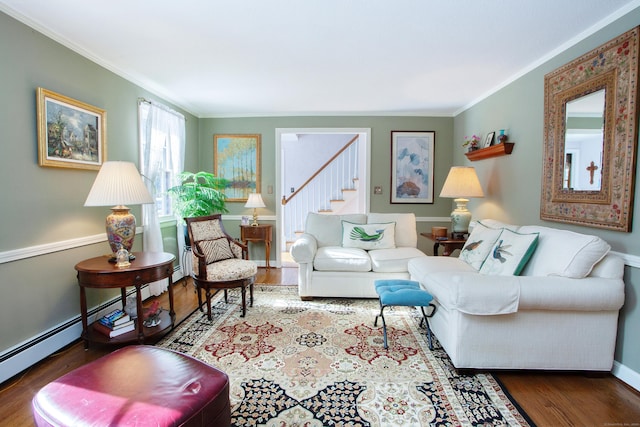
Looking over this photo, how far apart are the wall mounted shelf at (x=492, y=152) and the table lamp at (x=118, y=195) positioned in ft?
11.4

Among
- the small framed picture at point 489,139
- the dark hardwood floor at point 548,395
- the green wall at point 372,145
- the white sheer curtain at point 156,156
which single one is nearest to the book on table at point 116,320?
the dark hardwood floor at point 548,395

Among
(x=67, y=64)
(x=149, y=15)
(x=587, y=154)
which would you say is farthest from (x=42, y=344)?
(x=587, y=154)

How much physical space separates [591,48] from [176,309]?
429 cm

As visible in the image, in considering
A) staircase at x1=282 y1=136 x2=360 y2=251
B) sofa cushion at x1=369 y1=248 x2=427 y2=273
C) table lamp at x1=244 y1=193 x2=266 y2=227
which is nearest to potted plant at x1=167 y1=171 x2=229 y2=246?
table lamp at x1=244 y1=193 x2=266 y2=227

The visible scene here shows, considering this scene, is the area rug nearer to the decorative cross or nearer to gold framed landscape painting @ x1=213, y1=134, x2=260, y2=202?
the decorative cross

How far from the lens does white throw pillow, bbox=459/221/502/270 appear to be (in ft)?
9.09

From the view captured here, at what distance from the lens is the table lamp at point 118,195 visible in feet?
7.49

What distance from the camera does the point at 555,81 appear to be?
2.70m

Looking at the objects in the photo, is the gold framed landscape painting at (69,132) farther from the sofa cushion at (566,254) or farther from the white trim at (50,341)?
the sofa cushion at (566,254)

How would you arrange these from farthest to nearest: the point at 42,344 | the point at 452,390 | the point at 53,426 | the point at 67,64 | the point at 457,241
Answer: the point at 457,241 < the point at 67,64 < the point at 42,344 < the point at 452,390 < the point at 53,426

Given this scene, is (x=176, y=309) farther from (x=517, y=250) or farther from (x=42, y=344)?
(x=517, y=250)

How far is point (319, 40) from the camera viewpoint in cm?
250

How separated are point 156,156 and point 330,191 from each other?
11.0 ft

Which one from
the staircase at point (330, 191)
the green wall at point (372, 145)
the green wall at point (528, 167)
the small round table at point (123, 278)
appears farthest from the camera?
the staircase at point (330, 191)
